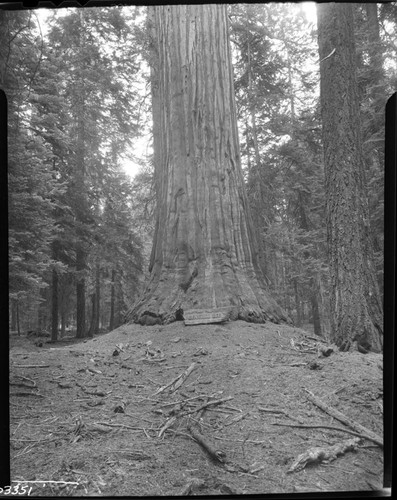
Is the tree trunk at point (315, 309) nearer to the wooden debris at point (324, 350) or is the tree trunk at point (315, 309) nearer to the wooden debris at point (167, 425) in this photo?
the wooden debris at point (324, 350)

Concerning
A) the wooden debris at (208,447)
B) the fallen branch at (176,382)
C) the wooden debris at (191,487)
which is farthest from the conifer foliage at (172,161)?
the wooden debris at (191,487)

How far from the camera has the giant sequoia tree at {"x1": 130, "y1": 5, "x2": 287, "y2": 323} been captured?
2000 mm

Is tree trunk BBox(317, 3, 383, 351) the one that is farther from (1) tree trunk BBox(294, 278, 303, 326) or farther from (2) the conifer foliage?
(1) tree trunk BBox(294, 278, 303, 326)

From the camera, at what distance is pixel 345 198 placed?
6.41 feet

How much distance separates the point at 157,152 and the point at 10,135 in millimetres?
751

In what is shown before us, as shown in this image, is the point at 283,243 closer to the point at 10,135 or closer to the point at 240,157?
the point at 240,157

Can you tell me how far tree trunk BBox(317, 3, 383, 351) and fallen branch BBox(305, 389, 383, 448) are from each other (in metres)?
0.32

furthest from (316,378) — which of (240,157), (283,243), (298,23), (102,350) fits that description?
(298,23)

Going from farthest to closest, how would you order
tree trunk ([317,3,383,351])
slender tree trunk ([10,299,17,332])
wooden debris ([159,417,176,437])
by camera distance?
1. tree trunk ([317,3,383,351])
2. slender tree trunk ([10,299,17,332])
3. wooden debris ([159,417,176,437])

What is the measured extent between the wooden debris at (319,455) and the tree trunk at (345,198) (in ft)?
1.57

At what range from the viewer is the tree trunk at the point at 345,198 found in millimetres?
1907

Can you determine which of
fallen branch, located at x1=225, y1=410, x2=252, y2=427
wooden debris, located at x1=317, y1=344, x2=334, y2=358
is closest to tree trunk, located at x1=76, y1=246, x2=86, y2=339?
fallen branch, located at x1=225, y1=410, x2=252, y2=427

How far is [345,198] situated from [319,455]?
4.10ft

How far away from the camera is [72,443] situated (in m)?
1.67
